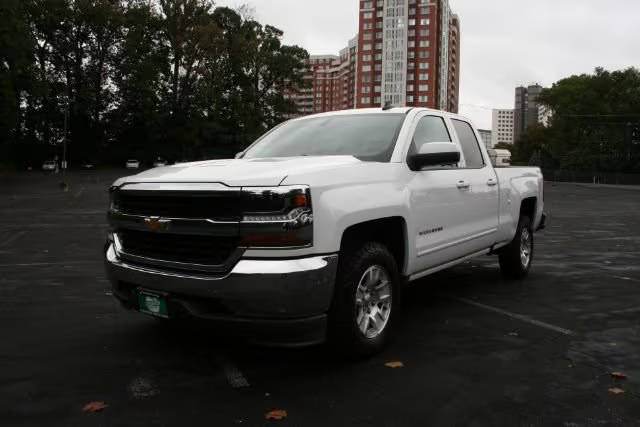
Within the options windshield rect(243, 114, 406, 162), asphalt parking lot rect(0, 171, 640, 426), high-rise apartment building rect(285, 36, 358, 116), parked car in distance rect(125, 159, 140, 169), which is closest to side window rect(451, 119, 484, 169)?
windshield rect(243, 114, 406, 162)

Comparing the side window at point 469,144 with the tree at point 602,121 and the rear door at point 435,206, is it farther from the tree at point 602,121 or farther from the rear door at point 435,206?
the tree at point 602,121

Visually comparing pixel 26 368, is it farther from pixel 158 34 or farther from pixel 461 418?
pixel 158 34

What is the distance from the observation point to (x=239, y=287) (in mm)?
3693

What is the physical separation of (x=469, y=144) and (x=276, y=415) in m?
3.97

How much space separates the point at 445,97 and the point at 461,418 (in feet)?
466

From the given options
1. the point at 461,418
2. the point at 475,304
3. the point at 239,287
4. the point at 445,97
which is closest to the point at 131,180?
the point at 239,287

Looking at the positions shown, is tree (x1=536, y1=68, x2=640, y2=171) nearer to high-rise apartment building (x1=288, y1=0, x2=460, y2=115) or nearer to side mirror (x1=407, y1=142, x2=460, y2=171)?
high-rise apartment building (x1=288, y1=0, x2=460, y2=115)

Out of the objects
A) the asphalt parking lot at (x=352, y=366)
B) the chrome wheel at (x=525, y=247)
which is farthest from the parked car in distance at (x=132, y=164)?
the chrome wheel at (x=525, y=247)

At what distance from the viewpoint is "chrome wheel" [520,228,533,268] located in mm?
7633

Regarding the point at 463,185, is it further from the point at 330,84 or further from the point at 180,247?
the point at 330,84

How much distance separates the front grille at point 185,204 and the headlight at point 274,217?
3.3 inches

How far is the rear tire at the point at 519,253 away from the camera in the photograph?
7457mm

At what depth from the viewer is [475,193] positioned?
19.7ft

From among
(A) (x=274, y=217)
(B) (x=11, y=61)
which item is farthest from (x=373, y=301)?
(B) (x=11, y=61)
